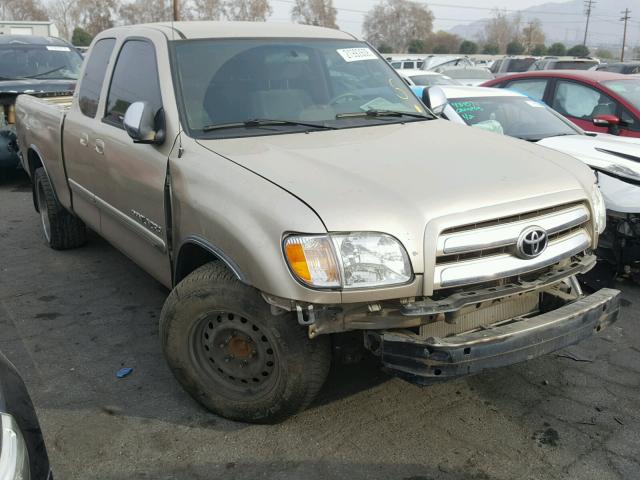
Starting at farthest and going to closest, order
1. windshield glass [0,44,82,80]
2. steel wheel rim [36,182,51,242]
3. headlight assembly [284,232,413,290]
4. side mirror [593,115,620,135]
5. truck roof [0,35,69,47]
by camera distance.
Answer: truck roof [0,35,69,47], windshield glass [0,44,82,80], side mirror [593,115,620,135], steel wheel rim [36,182,51,242], headlight assembly [284,232,413,290]

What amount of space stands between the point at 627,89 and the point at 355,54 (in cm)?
444

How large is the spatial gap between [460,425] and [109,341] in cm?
222

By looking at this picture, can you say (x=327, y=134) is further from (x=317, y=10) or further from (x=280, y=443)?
(x=317, y=10)

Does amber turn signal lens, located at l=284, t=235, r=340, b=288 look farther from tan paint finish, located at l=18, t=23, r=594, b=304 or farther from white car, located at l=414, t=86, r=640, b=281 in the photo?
white car, located at l=414, t=86, r=640, b=281

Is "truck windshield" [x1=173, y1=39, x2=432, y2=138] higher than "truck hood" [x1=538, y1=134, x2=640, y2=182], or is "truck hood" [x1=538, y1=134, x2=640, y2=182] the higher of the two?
"truck windshield" [x1=173, y1=39, x2=432, y2=138]

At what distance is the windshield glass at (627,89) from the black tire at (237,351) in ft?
18.8

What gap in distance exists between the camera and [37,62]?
31.6 ft

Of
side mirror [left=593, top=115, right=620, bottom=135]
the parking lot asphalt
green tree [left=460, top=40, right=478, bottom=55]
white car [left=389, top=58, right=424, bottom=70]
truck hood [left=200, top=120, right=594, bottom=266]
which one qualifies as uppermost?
truck hood [left=200, top=120, right=594, bottom=266]

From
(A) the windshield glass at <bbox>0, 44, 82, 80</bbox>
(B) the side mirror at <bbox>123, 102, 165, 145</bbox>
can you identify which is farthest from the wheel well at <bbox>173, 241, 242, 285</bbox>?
(A) the windshield glass at <bbox>0, 44, 82, 80</bbox>

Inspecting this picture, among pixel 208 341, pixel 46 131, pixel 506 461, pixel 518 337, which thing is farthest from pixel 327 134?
pixel 46 131

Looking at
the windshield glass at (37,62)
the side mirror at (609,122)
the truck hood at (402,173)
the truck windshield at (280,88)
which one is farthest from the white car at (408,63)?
the truck hood at (402,173)

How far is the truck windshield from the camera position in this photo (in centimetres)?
360

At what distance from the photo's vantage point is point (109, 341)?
13.6 ft

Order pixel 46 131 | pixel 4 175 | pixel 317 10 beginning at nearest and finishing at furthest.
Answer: pixel 46 131 < pixel 4 175 < pixel 317 10
